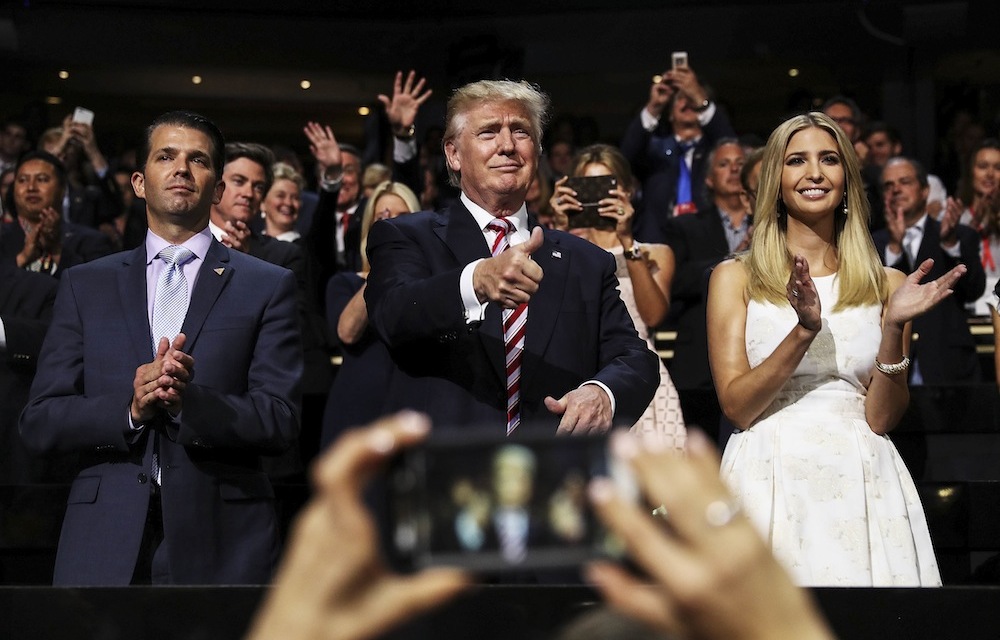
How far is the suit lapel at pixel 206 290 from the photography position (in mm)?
2850

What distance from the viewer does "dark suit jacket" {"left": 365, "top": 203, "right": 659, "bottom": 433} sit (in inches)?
106

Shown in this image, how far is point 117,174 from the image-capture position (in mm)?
8672

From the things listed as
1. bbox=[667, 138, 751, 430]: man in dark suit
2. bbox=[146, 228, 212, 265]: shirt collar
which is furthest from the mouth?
bbox=[146, 228, 212, 265]: shirt collar

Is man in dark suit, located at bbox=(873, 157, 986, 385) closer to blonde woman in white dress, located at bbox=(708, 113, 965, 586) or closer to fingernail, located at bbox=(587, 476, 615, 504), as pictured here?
blonde woman in white dress, located at bbox=(708, 113, 965, 586)

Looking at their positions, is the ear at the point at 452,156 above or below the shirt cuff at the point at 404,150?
below

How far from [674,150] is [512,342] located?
3.81m

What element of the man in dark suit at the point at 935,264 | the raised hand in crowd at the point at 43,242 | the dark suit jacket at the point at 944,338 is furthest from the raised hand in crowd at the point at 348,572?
the dark suit jacket at the point at 944,338

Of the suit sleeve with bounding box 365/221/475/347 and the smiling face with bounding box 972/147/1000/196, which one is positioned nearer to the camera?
the suit sleeve with bounding box 365/221/475/347

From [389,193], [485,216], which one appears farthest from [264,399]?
[389,193]

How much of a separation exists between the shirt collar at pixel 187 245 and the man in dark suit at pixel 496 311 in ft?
1.18

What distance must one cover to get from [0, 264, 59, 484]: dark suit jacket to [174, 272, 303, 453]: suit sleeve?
129cm

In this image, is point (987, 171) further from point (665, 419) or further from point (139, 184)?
point (139, 184)

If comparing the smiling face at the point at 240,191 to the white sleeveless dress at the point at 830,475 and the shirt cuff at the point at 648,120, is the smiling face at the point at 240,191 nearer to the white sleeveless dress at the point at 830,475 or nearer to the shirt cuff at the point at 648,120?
the white sleeveless dress at the point at 830,475

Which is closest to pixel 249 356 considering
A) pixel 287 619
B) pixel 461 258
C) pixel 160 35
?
pixel 461 258
